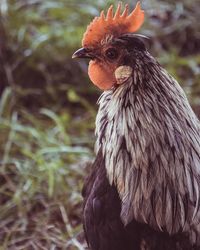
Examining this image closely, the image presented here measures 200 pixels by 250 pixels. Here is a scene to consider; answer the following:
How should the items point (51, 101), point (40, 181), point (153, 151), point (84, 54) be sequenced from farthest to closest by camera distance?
point (51, 101) < point (40, 181) < point (84, 54) < point (153, 151)

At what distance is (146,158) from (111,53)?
293mm

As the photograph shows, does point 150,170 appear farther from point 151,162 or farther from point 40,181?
point 40,181

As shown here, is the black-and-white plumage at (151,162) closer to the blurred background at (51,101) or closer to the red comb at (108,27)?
the red comb at (108,27)

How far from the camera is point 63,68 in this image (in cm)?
345

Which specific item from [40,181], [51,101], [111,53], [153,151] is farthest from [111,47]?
[51,101]

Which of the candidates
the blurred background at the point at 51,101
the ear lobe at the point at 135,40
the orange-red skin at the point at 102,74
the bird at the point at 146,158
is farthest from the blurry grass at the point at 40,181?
the ear lobe at the point at 135,40

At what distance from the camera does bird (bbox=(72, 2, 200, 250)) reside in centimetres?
167

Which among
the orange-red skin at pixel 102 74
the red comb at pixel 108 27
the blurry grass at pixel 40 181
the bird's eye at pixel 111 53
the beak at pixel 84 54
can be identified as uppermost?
the red comb at pixel 108 27

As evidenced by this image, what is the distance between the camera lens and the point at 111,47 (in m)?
1.71

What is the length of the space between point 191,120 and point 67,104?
5.46ft

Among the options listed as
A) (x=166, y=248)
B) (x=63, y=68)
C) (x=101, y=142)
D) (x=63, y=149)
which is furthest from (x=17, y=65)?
(x=166, y=248)

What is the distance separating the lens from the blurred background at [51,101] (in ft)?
8.16

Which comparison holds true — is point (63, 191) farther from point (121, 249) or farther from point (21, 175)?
point (121, 249)

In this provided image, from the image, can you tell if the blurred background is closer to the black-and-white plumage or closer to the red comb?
the black-and-white plumage
